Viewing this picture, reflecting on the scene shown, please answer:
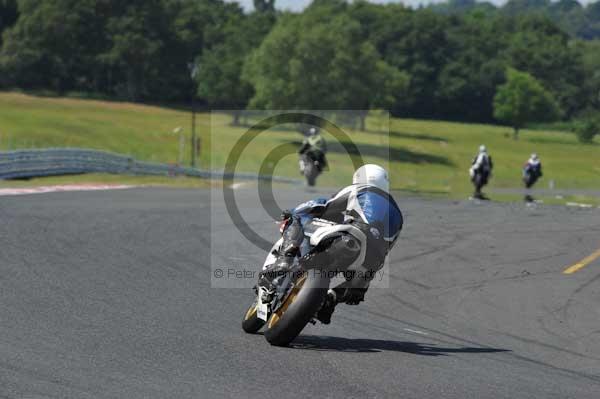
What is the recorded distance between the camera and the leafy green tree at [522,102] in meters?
121

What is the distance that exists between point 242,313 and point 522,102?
376ft

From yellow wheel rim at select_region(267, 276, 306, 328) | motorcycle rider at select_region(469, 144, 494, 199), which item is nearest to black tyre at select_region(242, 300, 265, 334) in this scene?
yellow wheel rim at select_region(267, 276, 306, 328)

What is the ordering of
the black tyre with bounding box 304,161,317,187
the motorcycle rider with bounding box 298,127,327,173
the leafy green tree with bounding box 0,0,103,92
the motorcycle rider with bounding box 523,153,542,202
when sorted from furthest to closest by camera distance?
the leafy green tree with bounding box 0,0,103,92
the motorcycle rider with bounding box 523,153,542,202
the black tyre with bounding box 304,161,317,187
the motorcycle rider with bounding box 298,127,327,173

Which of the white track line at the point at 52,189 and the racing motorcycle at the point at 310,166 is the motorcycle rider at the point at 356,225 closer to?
the white track line at the point at 52,189

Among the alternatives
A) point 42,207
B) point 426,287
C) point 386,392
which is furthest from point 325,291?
point 42,207

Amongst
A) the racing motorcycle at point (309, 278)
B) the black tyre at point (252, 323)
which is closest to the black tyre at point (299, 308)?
the racing motorcycle at point (309, 278)

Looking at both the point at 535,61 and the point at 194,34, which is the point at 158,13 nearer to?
the point at 194,34

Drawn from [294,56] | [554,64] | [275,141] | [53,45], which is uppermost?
[554,64]

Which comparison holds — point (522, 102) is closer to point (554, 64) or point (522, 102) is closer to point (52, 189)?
point (554, 64)

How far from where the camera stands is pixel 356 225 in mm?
7910

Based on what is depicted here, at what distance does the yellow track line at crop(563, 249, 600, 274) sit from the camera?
14281mm

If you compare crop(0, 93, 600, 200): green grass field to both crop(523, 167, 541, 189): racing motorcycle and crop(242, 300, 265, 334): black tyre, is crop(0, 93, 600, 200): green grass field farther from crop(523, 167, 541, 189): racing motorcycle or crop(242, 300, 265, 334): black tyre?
crop(242, 300, 265, 334): black tyre

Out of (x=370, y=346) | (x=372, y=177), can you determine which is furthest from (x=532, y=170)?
(x=372, y=177)

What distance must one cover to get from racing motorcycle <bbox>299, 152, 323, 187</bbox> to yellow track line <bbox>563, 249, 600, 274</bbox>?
42.9 feet
